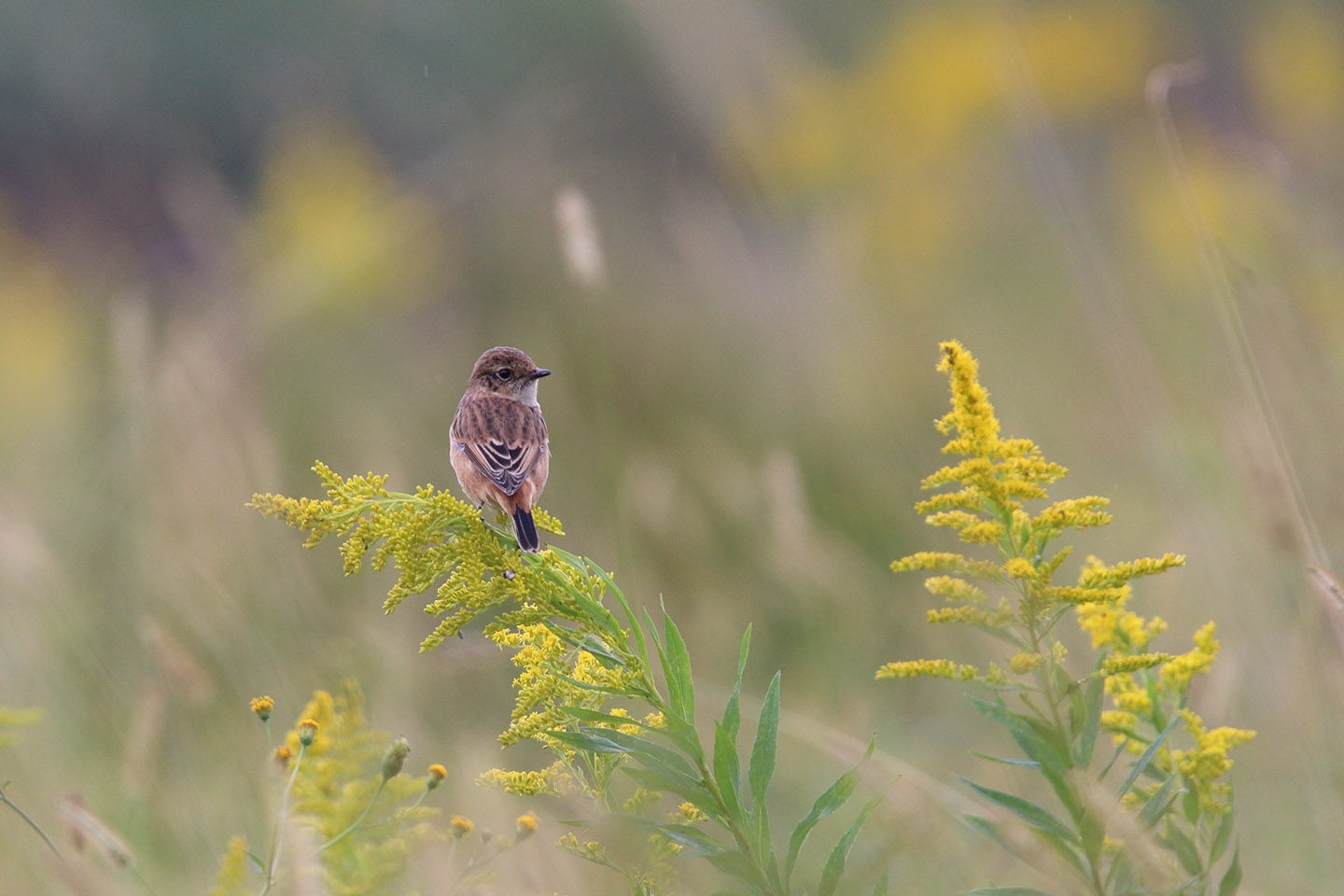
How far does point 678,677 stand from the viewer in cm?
143

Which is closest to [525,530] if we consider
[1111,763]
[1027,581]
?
[1027,581]

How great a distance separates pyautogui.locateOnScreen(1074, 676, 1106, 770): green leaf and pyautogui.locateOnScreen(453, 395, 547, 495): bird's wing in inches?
49.8

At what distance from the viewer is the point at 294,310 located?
171 inches

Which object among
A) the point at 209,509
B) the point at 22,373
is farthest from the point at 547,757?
the point at 22,373

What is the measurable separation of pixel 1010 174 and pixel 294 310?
4.05 meters

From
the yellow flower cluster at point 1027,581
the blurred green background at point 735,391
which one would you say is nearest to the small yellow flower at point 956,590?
the yellow flower cluster at point 1027,581

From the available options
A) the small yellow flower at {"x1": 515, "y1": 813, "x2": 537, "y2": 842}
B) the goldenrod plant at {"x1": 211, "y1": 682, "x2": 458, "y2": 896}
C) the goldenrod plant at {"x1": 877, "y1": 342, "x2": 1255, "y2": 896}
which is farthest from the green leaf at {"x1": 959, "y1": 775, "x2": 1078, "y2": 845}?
the goldenrod plant at {"x1": 211, "y1": 682, "x2": 458, "y2": 896}

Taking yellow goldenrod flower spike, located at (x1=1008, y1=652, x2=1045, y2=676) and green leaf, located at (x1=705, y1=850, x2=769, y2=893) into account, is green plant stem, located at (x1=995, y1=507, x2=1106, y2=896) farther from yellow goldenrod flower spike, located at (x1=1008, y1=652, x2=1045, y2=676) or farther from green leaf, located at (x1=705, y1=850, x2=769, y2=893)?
green leaf, located at (x1=705, y1=850, x2=769, y2=893)

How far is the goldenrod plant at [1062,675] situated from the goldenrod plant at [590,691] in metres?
0.21

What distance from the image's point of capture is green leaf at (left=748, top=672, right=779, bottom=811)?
1419 mm

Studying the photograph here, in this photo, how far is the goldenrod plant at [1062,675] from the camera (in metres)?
1.42

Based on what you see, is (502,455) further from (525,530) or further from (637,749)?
(637,749)

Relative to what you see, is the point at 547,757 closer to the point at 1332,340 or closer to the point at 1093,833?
the point at 1093,833

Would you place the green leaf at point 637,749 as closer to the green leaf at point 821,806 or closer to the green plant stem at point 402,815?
the green leaf at point 821,806
